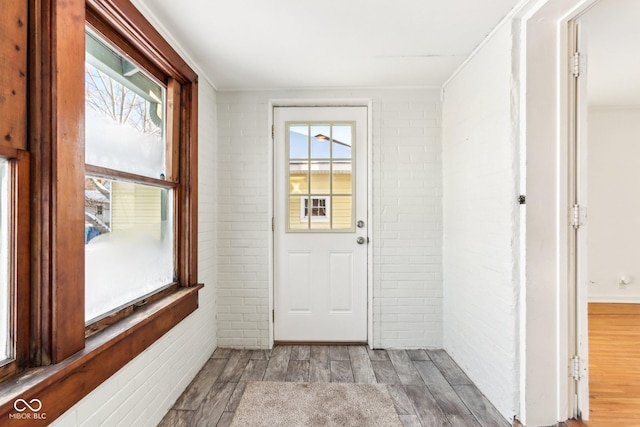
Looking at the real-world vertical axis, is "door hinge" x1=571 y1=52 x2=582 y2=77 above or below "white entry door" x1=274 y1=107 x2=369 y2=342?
above

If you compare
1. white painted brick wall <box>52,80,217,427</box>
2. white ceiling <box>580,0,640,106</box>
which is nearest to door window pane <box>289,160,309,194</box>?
white painted brick wall <box>52,80,217,427</box>

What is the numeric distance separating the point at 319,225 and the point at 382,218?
541mm

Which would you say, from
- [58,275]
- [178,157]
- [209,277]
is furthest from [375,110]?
[58,275]

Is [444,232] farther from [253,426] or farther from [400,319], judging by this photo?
[253,426]

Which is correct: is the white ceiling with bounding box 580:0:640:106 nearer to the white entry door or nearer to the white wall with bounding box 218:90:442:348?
the white wall with bounding box 218:90:442:348

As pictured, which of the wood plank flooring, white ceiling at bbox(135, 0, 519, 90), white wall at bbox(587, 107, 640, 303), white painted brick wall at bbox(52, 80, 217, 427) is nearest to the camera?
white painted brick wall at bbox(52, 80, 217, 427)

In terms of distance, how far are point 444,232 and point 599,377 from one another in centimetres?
134

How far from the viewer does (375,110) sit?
2621 mm

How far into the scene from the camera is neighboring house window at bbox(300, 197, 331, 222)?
2.69 m

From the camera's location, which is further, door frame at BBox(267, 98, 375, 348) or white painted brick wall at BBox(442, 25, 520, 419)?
door frame at BBox(267, 98, 375, 348)

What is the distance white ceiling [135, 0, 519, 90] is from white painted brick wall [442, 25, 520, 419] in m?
0.23

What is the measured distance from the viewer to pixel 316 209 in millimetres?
2693

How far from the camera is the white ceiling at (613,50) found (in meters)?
1.76

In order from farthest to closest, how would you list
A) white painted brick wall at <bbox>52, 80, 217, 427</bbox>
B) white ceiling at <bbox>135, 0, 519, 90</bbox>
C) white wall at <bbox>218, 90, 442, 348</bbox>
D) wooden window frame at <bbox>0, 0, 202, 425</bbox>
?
white wall at <bbox>218, 90, 442, 348</bbox> → white ceiling at <bbox>135, 0, 519, 90</bbox> → white painted brick wall at <bbox>52, 80, 217, 427</bbox> → wooden window frame at <bbox>0, 0, 202, 425</bbox>
